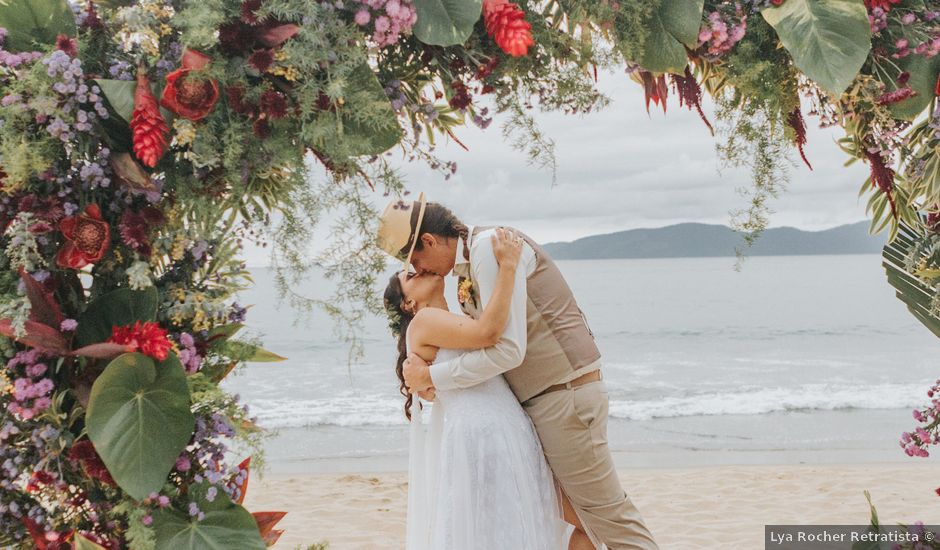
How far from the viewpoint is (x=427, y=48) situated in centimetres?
225

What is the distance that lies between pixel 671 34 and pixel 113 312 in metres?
1.79

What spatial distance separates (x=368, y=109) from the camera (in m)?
1.97

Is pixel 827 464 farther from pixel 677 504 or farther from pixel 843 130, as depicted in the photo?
pixel 843 130

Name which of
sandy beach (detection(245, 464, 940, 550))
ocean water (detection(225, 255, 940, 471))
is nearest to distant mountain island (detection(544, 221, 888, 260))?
ocean water (detection(225, 255, 940, 471))

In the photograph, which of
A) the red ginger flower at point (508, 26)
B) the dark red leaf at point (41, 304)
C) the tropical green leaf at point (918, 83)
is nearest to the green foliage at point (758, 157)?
the tropical green leaf at point (918, 83)

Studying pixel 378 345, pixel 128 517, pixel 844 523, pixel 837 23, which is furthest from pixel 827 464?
pixel 378 345

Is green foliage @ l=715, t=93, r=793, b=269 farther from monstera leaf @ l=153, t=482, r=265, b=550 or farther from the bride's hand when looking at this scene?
monstera leaf @ l=153, t=482, r=265, b=550

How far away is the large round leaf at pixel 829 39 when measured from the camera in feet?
7.16

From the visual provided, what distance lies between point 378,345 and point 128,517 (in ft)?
73.0

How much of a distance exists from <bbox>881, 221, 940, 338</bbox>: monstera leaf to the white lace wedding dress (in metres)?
1.60

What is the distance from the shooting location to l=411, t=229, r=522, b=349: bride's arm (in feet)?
9.29

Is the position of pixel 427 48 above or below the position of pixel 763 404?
above

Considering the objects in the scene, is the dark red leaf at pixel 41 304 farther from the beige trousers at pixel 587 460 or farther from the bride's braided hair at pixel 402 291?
the beige trousers at pixel 587 460

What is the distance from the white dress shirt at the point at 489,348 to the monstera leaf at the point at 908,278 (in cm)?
145
